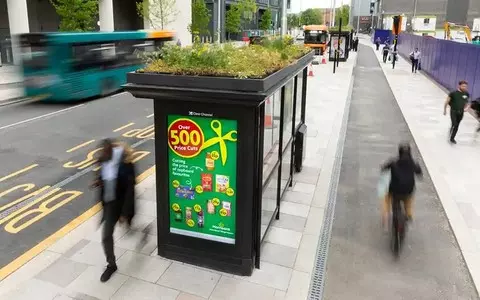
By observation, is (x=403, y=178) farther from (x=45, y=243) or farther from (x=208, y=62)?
(x=45, y=243)

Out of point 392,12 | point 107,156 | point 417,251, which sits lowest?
point 417,251

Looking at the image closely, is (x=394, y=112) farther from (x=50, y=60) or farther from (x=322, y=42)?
(x=322, y=42)

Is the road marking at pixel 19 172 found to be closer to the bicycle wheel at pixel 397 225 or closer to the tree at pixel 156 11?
the bicycle wheel at pixel 397 225

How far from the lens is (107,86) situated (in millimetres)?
18406

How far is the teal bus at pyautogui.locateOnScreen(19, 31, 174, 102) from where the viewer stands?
15.5 meters

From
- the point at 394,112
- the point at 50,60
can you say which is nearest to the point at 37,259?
the point at 50,60

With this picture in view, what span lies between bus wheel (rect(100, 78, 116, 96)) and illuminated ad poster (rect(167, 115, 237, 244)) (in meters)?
14.0

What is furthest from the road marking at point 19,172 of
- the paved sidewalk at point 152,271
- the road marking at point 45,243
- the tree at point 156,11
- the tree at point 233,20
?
the tree at point 233,20

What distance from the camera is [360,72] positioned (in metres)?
30.3

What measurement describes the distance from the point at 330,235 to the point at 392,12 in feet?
300

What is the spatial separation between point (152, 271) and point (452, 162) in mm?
7937

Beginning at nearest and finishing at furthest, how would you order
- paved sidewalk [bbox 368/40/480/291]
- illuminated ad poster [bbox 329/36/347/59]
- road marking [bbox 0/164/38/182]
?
paved sidewalk [bbox 368/40/480/291]
road marking [bbox 0/164/38/182]
illuminated ad poster [bbox 329/36/347/59]

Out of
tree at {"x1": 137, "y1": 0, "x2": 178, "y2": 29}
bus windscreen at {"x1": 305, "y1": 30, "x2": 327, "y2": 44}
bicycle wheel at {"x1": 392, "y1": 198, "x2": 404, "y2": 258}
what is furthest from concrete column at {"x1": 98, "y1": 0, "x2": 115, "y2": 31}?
bicycle wheel at {"x1": 392, "y1": 198, "x2": 404, "y2": 258}

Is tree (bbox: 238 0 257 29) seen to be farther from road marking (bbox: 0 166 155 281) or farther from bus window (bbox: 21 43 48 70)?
road marking (bbox: 0 166 155 281)
